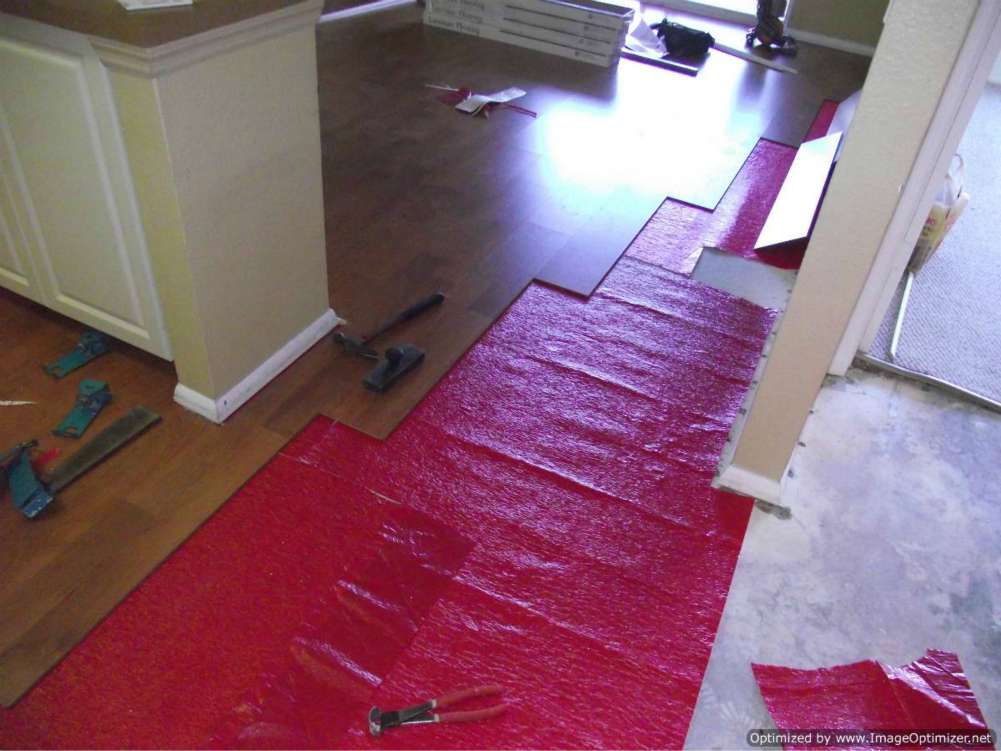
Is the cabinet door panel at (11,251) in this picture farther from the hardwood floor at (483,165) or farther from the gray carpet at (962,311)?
the gray carpet at (962,311)

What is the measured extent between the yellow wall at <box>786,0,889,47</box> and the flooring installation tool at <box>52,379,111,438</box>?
5.34 metres

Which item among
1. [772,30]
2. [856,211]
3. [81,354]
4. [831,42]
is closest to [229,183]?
[81,354]

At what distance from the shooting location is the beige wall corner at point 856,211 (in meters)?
1.38

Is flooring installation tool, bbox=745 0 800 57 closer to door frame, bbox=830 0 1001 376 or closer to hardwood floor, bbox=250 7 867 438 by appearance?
hardwood floor, bbox=250 7 867 438

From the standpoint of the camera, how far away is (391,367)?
2.27 m

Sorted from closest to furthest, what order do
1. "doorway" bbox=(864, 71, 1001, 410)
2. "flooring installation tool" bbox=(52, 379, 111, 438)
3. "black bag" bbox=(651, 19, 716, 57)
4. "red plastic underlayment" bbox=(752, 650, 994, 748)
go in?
"red plastic underlayment" bbox=(752, 650, 994, 748)
"flooring installation tool" bbox=(52, 379, 111, 438)
"doorway" bbox=(864, 71, 1001, 410)
"black bag" bbox=(651, 19, 716, 57)

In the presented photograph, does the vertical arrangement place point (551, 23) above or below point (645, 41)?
above

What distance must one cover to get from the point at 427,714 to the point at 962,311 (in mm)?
2397

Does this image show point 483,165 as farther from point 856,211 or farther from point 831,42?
point 831,42

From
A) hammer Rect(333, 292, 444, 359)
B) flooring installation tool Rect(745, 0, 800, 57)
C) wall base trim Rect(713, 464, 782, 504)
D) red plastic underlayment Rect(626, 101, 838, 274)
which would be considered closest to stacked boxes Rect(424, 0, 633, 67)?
flooring installation tool Rect(745, 0, 800, 57)

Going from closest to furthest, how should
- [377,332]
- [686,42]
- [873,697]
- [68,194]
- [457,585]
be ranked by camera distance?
1. [873,697]
2. [457,585]
3. [68,194]
4. [377,332]
5. [686,42]

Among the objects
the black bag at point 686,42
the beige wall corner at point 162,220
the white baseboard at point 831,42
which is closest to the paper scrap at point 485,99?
the black bag at point 686,42

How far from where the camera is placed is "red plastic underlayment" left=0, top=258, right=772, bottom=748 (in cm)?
151

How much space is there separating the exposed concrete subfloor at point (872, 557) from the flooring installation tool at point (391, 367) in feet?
3.39
